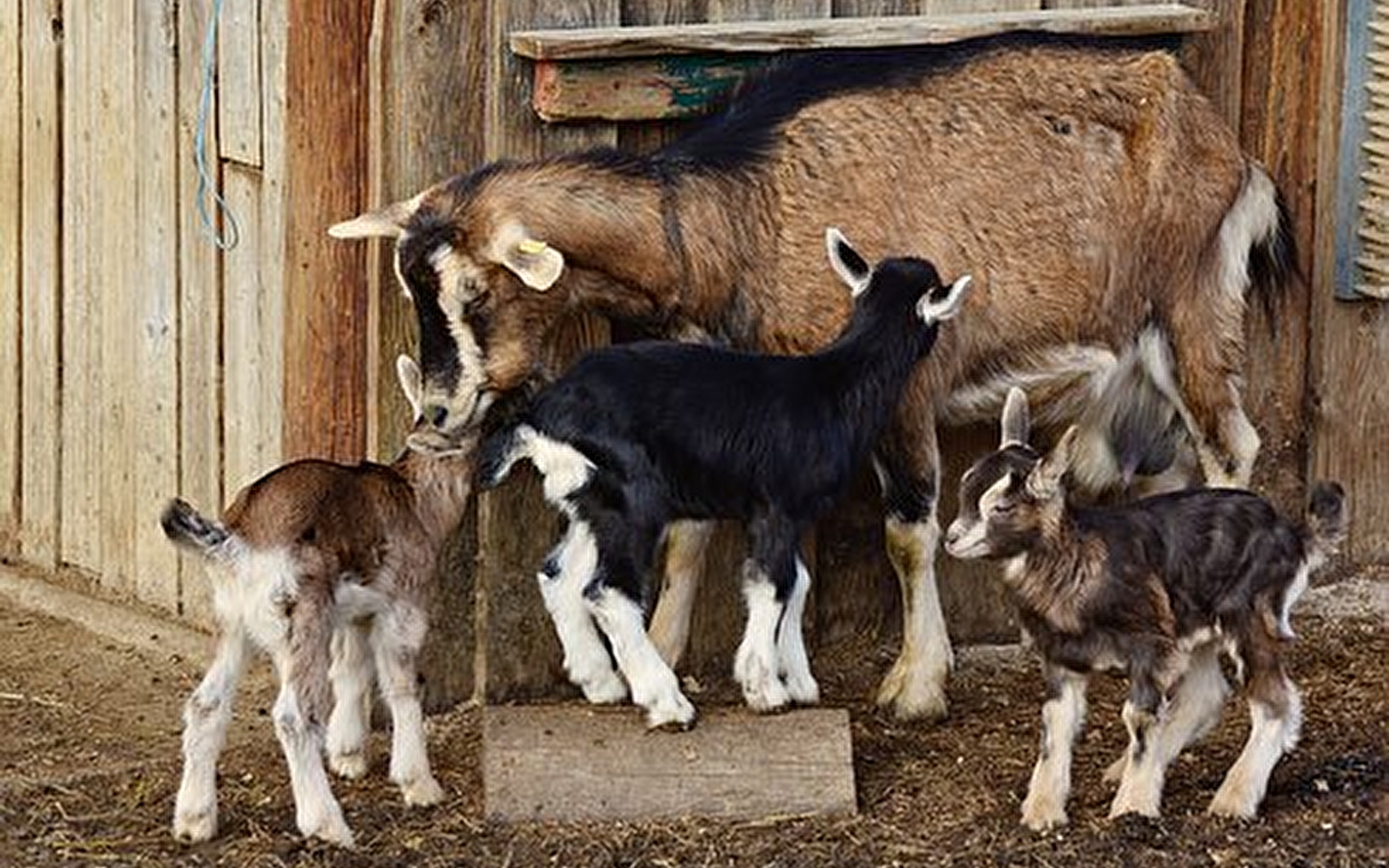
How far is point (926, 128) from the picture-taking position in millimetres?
8680

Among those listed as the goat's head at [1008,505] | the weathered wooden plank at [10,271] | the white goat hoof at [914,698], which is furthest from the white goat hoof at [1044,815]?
the weathered wooden plank at [10,271]

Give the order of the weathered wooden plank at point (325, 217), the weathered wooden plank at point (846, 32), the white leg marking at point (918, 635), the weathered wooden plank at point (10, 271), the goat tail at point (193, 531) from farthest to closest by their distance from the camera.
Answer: the weathered wooden plank at point (10, 271), the white leg marking at point (918, 635), the weathered wooden plank at point (325, 217), the weathered wooden plank at point (846, 32), the goat tail at point (193, 531)

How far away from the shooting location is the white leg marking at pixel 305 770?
7.50 m

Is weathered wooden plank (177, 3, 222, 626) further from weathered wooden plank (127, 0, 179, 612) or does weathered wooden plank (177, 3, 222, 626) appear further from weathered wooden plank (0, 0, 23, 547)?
weathered wooden plank (0, 0, 23, 547)

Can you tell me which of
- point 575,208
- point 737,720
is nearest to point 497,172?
point 575,208

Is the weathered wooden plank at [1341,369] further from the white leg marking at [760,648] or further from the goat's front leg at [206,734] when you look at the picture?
the goat's front leg at [206,734]

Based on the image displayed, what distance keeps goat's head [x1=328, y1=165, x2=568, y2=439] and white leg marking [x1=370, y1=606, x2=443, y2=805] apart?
0.47 metres

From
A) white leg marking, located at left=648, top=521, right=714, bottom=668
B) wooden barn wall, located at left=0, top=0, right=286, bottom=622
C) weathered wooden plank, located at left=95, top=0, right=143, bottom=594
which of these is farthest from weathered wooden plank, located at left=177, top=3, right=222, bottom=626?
white leg marking, located at left=648, top=521, right=714, bottom=668

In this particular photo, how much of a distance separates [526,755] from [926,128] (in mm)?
1939

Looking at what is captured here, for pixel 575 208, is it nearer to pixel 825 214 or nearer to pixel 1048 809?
pixel 825 214

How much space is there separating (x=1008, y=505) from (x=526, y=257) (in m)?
1.26

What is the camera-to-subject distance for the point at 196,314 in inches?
370

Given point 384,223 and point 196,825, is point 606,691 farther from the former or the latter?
point 384,223

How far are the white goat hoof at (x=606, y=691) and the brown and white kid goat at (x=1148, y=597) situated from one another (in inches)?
38.4
